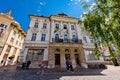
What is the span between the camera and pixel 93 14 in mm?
4938

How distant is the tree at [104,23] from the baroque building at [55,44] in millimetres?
9812

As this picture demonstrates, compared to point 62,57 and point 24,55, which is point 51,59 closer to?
point 62,57

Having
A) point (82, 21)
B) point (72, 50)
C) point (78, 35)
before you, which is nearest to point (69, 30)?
point (78, 35)

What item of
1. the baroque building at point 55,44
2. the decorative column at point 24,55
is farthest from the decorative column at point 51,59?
the decorative column at point 24,55

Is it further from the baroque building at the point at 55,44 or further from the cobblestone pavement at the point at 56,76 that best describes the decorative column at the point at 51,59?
the cobblestone pavement at the point at 56,76

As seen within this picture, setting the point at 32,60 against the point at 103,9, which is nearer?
the point at 103,9

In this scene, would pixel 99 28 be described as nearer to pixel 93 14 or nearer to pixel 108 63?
pixel 93 14

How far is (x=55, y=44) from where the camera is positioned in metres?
16.8

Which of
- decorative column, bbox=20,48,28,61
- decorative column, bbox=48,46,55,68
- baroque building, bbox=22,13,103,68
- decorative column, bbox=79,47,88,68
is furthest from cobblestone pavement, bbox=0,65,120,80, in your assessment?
decorative column, bbox=79,47,88,68

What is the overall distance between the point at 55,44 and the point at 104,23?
12.7 meters

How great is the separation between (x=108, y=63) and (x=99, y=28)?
16410 millimetres

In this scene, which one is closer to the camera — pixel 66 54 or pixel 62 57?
pixel 62 57

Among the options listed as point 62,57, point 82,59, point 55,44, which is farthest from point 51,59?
point 82,59

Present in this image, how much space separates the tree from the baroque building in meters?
9.81
